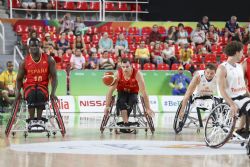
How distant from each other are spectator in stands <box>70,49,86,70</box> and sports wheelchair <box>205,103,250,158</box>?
36.9ft

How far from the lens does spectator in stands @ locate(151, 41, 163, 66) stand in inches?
892

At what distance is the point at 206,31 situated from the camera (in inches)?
986

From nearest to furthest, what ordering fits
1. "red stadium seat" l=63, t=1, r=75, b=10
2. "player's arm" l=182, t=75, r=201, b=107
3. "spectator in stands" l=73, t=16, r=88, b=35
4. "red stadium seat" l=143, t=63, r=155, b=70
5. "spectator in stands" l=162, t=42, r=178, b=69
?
"player's arm" l=182, t=75, r=201, b=107 < "red stadium seat" l=143, t=63, r=155, b=70 < "spectator in stands" l=162, t=42, r=178, b=69 < "spectator in stands" l=73, t=16, r=88, b=35 < "red stadium seat" l=63, t=1, r=75, b=10

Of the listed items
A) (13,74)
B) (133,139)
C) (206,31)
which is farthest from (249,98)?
(206,31)

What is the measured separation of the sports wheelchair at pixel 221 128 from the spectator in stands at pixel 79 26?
14.0 metres

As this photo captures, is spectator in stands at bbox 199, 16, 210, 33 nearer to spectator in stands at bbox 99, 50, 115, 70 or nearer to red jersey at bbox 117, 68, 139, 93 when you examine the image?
spectator in stands at bbox 99, 50, 115, 70

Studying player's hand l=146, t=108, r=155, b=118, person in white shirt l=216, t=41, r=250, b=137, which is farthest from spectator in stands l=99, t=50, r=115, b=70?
person in white shirt l=216, t=41, r=250, b=137

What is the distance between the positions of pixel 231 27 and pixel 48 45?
25.0 ft

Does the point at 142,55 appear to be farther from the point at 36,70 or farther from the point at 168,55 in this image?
the point at 36,70

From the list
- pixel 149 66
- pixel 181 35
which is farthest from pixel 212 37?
pixel 149 66

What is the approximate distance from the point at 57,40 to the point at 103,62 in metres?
2.35

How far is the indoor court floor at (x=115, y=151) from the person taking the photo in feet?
27.2

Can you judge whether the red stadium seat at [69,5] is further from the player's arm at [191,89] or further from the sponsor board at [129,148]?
the sponsor board at [129,148]

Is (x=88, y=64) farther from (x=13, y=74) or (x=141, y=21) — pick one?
(x=141, y=21)
